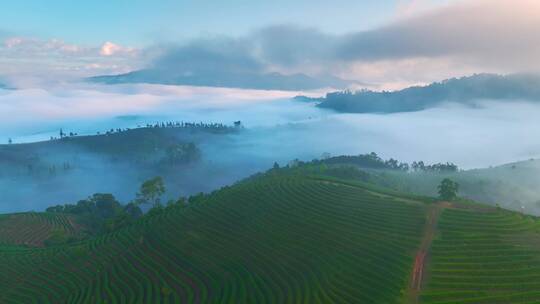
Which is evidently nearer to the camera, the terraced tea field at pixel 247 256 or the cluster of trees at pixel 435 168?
the terraced tea field at pixel 247 256

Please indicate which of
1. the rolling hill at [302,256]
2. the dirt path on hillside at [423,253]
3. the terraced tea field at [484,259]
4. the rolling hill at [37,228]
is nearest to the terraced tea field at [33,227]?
the rolling hill at [37,228]

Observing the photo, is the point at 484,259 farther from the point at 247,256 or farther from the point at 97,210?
the point at 97,210

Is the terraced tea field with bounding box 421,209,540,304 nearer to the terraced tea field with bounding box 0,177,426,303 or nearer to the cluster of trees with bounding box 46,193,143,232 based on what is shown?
the terraced tea field with bounding box 0,177,426,303

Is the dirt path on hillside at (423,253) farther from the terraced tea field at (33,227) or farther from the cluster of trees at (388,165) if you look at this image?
the cluster of trees at (388,165)

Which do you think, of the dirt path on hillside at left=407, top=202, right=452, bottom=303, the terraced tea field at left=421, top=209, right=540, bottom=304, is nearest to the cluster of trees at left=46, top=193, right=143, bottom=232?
the dirt path on hillside at left=407, top=202, right=452, bottom=303

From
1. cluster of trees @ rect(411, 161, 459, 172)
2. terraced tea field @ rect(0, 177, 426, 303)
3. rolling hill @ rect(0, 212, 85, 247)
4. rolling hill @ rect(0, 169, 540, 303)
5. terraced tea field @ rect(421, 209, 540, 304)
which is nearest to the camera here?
terraced tea field @ rect(421, 209, 540, 304)

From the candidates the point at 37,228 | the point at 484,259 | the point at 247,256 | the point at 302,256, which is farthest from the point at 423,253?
the point at 37,228
